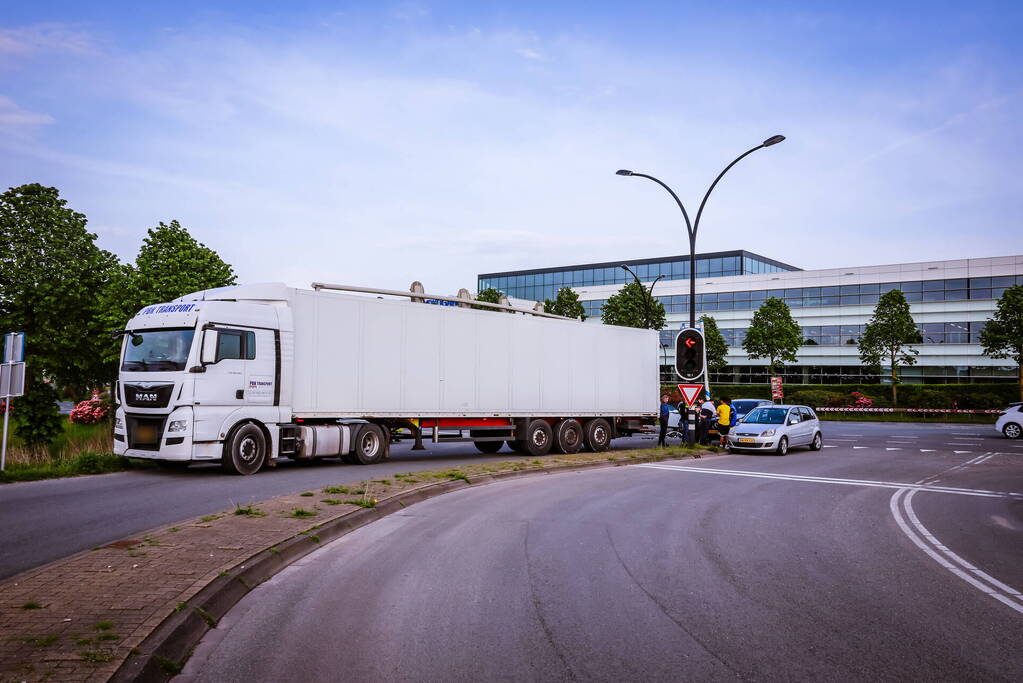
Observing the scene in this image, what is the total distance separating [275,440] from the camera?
1520 centimetres

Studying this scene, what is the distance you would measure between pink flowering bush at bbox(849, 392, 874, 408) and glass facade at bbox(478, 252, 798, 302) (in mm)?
25363

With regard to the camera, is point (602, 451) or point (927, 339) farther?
point (927, 339)

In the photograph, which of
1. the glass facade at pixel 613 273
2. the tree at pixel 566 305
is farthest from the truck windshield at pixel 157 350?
the glass facade at pixel 613 273

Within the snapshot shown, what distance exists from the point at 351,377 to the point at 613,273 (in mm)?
68947

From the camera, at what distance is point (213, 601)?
559cm

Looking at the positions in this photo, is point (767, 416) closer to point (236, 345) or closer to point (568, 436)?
point (568, 436)

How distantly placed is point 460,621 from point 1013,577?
514cm

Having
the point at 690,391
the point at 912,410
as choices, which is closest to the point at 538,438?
the point at 690,391

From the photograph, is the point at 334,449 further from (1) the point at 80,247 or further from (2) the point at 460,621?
(1) the point at 80,247

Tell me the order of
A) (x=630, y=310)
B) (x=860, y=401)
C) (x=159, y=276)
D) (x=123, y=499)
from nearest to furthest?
(x=123, y=499), (x=159, y=276), (x=860, y=401), (x=630, y=310)

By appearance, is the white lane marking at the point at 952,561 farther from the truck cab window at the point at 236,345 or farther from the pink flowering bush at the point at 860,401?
the pink flowering bush at the point at 860,401

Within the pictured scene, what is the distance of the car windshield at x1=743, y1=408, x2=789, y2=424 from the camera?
22884mm

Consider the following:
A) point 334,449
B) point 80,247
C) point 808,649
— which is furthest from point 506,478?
point 80,247

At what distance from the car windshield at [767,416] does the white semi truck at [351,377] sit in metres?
3.64
